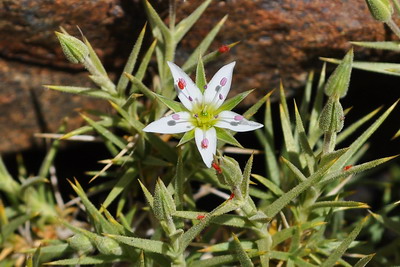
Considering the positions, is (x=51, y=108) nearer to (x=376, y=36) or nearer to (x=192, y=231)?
(x=192, y=231)

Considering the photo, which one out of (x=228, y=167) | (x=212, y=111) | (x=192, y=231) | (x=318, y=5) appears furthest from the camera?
(x=318, y=5)

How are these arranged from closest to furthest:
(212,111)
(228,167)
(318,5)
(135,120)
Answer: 1. (228,167)
2. (212,111)
3. (135,120)
4. (318,5)

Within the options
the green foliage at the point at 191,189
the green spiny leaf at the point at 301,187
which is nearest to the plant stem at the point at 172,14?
the green foliage at the point at 191,189

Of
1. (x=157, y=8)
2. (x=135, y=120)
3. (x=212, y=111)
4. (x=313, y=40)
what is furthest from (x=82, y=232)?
(x=313, y=40)

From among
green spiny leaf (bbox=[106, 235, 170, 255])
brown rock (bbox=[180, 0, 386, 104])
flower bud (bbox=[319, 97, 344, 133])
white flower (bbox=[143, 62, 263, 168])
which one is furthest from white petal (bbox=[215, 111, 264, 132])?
brown rock (bbox=[180, 0, 386, 104])

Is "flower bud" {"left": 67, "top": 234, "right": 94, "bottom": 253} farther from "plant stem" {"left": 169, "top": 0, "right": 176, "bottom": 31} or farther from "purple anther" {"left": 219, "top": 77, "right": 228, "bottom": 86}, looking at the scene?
"plant stem" {"left": 169, "top": 0, "right": 176, "bottom": 31}

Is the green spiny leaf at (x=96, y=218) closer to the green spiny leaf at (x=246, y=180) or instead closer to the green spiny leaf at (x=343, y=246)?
the green spiny leaf at (x=246, y=180)
